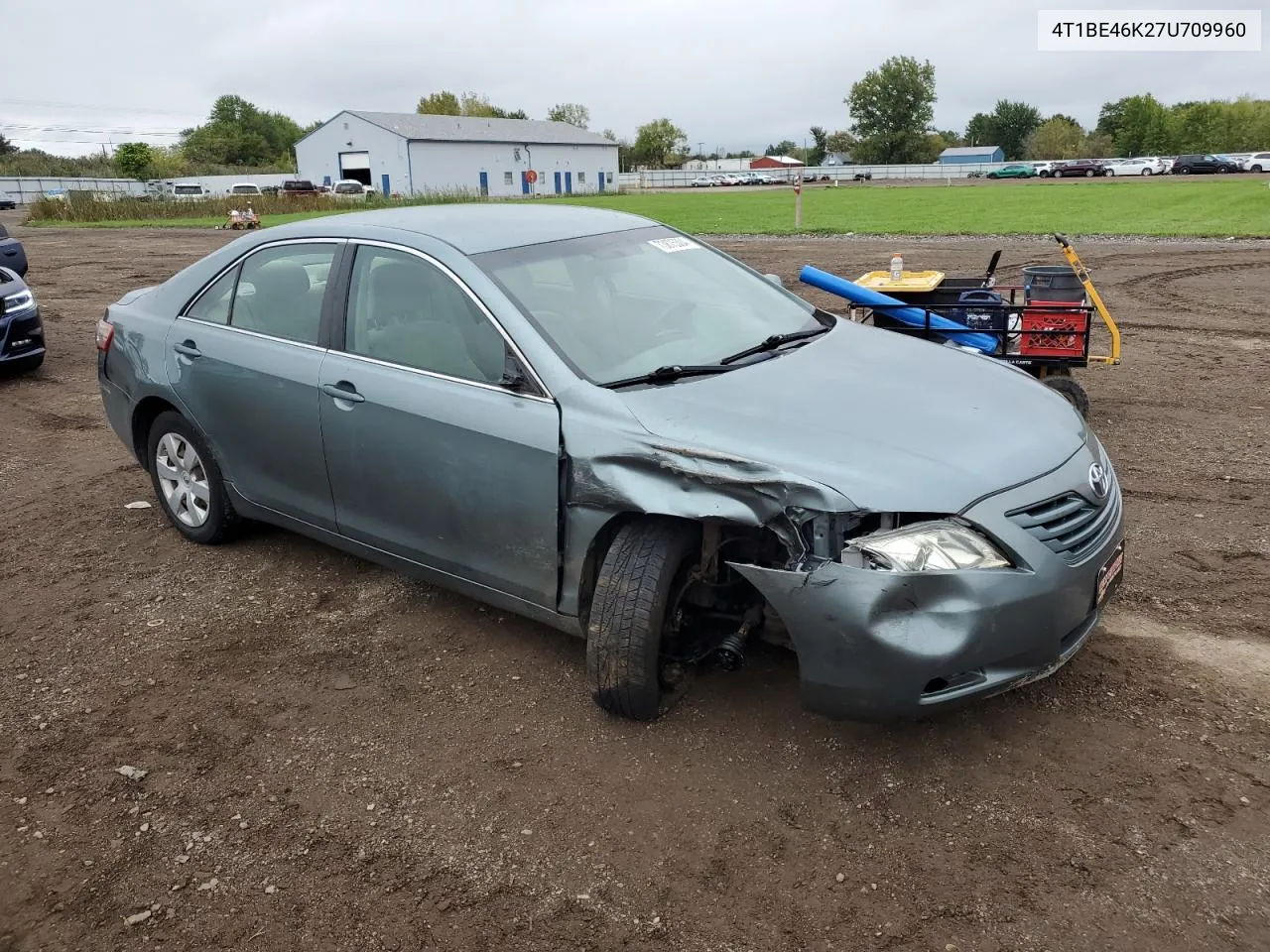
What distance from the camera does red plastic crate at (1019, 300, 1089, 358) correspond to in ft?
23.0

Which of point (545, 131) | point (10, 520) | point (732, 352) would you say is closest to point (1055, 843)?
point (732, 352)

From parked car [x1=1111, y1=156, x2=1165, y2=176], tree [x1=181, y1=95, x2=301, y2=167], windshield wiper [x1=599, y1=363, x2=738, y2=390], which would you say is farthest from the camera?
tree [x1=181, y1=95, x2=301, y2=167]

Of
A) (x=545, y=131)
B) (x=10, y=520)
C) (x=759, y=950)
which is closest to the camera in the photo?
(x=759, y=950)

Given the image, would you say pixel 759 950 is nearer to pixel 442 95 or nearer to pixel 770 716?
pixel 770 716

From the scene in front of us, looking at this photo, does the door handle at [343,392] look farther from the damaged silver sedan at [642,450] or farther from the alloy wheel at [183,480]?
the alloy wheel at [183,480]

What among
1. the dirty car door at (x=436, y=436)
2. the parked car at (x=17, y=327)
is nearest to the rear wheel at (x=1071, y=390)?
the dirty car door at (x=436, y=436)

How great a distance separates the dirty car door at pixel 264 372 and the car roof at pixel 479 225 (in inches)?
5.9

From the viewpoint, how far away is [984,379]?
3.87 m

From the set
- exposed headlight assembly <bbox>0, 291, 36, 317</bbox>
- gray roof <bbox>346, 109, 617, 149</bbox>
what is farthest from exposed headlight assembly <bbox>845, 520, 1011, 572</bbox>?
gray roof <bbox>346, 109, 617, 149</bbox>

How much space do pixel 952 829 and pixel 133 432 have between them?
15.1 feet

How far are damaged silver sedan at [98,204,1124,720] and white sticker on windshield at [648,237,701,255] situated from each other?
21mm

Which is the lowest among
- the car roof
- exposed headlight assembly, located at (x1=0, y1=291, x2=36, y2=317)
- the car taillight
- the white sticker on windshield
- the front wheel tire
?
the front wheel tire

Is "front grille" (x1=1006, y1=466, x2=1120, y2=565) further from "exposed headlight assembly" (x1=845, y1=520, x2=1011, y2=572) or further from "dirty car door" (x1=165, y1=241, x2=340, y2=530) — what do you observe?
"dirty car door" (x1=165, y1=241, x2=340, y2=530)

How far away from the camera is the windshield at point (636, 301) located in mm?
3797
